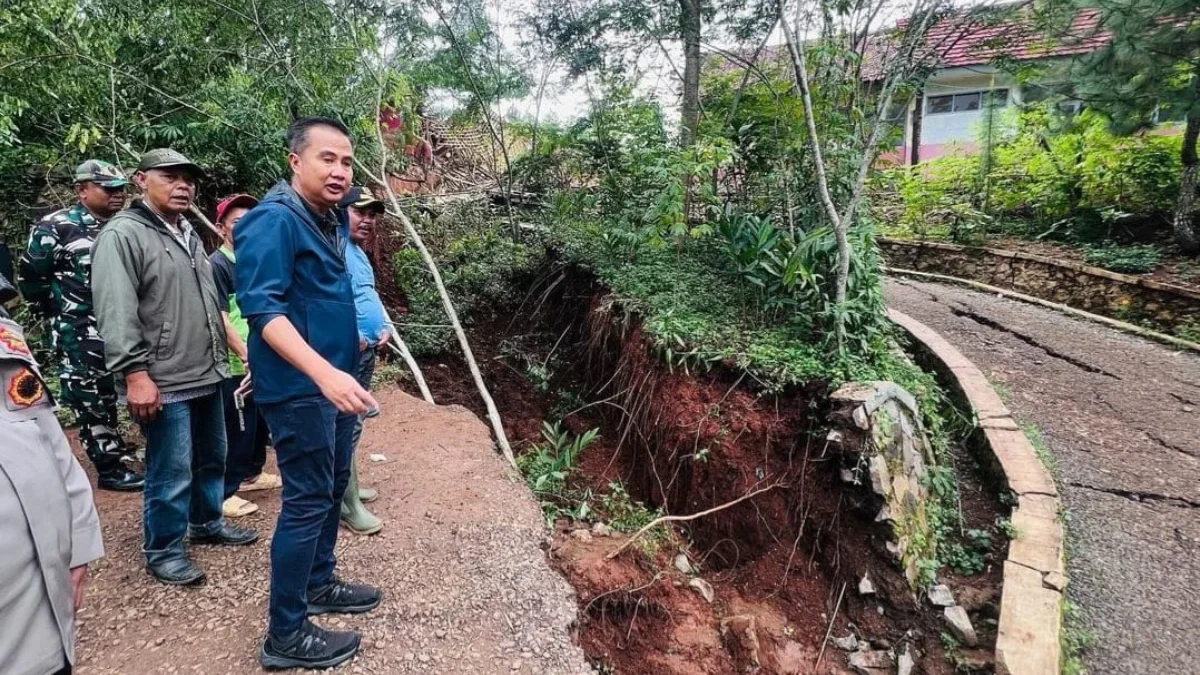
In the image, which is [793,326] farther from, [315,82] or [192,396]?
[315,82]

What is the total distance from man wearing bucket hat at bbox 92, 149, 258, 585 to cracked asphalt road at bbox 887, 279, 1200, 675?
4243 mm

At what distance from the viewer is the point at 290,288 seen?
71.7 inches

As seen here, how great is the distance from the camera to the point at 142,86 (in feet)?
16.2

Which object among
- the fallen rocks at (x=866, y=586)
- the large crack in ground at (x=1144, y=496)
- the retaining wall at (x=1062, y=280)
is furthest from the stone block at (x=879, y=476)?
the retaining wall at (x=1062, y=280)

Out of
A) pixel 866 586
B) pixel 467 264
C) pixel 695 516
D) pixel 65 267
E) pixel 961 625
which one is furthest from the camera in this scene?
pixel 467 264

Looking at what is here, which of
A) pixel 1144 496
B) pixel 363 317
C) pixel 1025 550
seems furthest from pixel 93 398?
pixel 1144 496

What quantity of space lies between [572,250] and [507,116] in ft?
8.24

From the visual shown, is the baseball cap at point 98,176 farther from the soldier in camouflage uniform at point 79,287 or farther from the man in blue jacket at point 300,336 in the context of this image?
the man in blue jacket at point 300,336

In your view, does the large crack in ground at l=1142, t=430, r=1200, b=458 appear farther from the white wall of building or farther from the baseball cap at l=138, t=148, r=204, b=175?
the white wall of building

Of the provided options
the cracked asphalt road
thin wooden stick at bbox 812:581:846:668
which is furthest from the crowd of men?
the cracked asphalt road

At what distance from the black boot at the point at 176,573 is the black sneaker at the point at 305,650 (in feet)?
2.07

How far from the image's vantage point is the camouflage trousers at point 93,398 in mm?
3094

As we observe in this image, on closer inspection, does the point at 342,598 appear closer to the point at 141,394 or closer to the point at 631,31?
the point at 141,394

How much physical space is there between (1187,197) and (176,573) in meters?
11.1
